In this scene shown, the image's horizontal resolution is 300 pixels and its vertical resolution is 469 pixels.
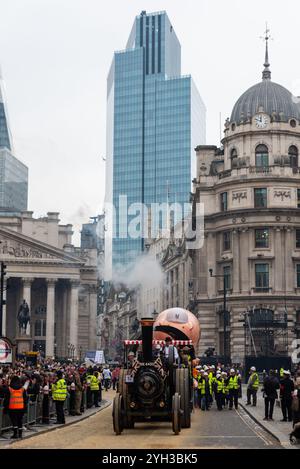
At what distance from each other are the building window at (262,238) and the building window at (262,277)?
68.6 inches

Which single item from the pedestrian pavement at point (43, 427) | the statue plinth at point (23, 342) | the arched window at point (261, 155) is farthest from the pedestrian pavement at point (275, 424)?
the statue plinth at point (23, 342)

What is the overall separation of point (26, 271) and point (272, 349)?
43998mm

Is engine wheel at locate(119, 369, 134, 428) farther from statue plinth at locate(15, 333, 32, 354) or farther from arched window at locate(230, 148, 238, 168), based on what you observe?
statue plinth at locate(15, 333, 32, 354)

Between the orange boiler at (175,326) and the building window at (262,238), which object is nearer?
the orange boiler at (175,326)

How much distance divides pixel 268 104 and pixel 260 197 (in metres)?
9.54

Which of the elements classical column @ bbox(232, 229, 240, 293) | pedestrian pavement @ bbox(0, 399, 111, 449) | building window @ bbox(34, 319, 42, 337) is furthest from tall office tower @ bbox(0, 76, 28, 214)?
pedestrian pavement @ bbox(0, 399, 111, 449)

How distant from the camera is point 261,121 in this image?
84562mm

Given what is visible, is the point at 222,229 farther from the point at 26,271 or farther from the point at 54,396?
the point at 54,396

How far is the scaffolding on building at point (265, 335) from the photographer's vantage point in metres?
77.6

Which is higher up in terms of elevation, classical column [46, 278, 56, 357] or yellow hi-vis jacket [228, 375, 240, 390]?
classical column [46, 278, 56, 357]

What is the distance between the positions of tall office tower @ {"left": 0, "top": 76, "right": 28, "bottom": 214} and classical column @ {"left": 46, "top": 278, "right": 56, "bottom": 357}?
2015 inches

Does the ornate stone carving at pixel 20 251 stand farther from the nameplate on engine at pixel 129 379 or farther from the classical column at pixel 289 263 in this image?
the nameplate on engine at pixel 129 379

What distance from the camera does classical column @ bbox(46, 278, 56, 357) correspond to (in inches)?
4451

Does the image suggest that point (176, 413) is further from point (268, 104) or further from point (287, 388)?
point (268, 104)
